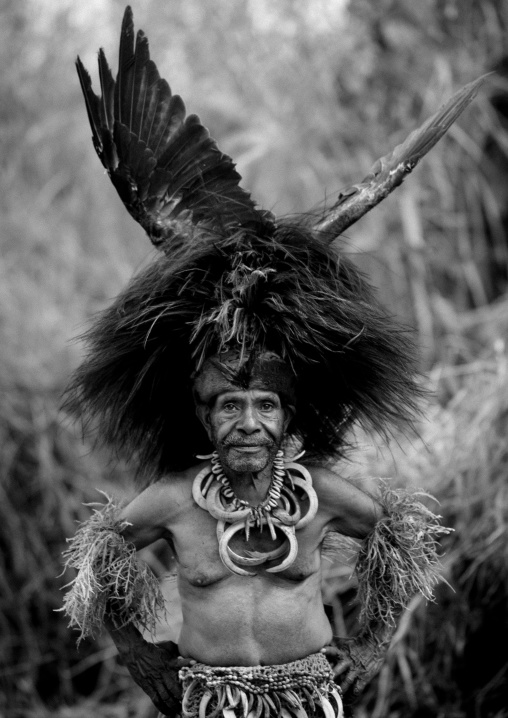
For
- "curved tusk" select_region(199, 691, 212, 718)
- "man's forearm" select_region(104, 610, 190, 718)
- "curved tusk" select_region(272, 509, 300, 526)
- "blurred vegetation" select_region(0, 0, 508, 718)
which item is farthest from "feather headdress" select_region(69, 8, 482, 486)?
"blurred vegetation" select_region(0, 0, 508, 718)

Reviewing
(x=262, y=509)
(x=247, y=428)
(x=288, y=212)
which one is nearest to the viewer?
(x=247, y=428)

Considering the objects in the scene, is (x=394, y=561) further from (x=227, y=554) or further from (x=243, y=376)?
(x=243, y=376)

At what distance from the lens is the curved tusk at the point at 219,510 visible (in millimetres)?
1614

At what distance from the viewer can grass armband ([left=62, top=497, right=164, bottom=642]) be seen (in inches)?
64.6

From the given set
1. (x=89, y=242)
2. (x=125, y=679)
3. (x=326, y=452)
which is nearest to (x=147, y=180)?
(x=326, y=452)

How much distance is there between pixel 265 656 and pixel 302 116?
3009 millimetres

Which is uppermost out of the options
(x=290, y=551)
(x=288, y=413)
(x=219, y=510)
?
(x=288, y=413)

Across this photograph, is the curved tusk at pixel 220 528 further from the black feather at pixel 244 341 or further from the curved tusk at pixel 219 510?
the black feather at pixel 244 341

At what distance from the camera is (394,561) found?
1663 millimetres

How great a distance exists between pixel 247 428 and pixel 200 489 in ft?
0.72

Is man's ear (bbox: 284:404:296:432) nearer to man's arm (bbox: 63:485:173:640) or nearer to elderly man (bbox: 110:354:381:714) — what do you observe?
elderly man (bbox: 110:354:381:714)

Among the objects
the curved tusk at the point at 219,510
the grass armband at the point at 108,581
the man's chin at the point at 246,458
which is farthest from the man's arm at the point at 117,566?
the man's chin at the point at 246,458

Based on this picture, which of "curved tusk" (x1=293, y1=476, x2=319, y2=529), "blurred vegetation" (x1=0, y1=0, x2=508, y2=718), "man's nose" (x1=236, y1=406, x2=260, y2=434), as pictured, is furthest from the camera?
"blurred vegetation" (x1=0, y1=0, x2=508, y2=718)

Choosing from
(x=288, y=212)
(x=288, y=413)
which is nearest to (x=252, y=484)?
(x=288, y=413)
